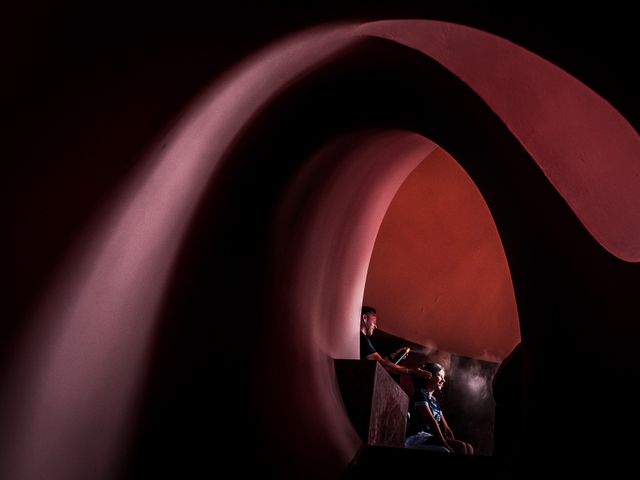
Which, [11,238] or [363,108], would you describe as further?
[363,108]

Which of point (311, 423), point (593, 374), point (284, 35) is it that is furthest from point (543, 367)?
point (284, 35)

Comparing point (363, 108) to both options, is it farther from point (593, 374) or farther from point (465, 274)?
point (465, 274)

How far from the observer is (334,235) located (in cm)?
562

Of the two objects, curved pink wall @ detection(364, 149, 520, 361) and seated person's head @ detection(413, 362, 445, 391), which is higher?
curved pink wall @ detection(364, 149, 520, 361)

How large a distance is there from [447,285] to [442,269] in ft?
0.96

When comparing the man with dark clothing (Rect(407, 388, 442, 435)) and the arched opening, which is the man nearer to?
dark clothing (Rect(407, 388, 442, 435))

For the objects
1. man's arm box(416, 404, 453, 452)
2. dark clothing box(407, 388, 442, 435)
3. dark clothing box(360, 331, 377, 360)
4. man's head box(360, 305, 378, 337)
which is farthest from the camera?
man's head box(360, 305, 378, 337)

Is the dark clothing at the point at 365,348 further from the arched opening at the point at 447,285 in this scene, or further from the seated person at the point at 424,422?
the arched opening at the point at 447,285

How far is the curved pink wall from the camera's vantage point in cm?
984

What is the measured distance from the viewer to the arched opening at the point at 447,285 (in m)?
9.88

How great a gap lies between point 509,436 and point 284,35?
10.6 ft

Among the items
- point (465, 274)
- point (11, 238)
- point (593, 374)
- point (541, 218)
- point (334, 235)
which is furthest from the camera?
point (465, 274)

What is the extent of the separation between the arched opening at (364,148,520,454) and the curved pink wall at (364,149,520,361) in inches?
0.6

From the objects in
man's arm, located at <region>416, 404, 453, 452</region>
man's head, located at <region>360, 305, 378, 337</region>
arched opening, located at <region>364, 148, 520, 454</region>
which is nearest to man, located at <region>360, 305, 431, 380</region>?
man's head, located at <region>360, 305, 378, 337</region>
